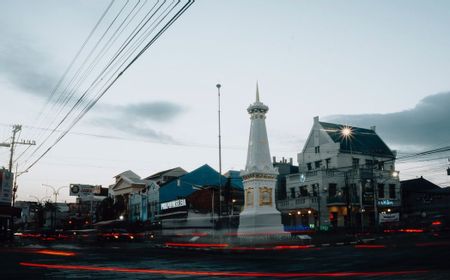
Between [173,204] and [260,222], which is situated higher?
[173,204]

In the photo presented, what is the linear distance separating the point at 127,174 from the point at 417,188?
179ft

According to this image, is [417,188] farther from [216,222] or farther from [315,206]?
[216,222]

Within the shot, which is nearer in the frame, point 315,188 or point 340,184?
point 340,184

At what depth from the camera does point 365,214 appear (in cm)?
5378

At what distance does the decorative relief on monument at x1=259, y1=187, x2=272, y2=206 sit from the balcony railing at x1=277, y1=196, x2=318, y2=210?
16.1 m

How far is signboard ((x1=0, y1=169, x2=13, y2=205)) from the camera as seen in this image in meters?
47.7

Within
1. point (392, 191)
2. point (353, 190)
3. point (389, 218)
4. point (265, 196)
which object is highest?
point (353, 190)

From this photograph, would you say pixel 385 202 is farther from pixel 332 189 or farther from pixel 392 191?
pixel 332 189

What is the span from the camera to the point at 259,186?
3694 centimetres

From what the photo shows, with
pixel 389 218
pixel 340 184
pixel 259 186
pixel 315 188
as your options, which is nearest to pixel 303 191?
pixel 315 188

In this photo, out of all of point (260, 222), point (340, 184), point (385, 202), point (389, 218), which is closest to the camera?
point (260, 222)

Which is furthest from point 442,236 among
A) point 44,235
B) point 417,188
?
point 44,235

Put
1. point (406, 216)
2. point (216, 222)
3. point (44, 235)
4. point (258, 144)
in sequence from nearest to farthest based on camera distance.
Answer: point (258, 144), point (216, 222), point (406, 216), point (44, 235)

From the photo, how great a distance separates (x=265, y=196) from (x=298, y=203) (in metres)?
17.8
